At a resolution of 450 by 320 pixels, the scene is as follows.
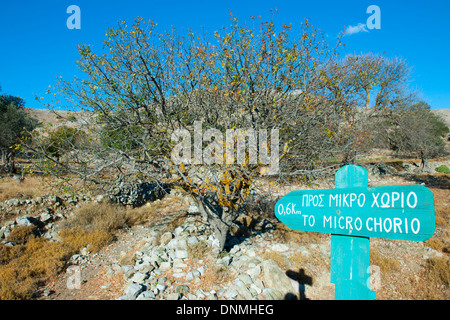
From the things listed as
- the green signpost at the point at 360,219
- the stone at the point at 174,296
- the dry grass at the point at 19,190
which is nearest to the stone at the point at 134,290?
the stone at the point at 174,296

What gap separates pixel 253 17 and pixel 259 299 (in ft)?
21.1

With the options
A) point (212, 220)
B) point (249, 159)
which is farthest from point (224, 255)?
point (249, 159)

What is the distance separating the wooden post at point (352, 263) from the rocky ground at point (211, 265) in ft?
10.6

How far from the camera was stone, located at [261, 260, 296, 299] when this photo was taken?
4.91m

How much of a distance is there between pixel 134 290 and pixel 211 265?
1848mm

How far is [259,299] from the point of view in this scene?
471 cm

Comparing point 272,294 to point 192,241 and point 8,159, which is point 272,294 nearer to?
point 192,241

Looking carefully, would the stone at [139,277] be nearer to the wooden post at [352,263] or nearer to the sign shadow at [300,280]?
the sign shadow at [300,280]

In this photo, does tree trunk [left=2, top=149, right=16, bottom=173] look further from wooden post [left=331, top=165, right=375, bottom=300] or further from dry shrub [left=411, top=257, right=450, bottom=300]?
dry shrub [left=411, top=257, right=450, bottom=300]

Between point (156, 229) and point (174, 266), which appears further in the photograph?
point (156, 229)

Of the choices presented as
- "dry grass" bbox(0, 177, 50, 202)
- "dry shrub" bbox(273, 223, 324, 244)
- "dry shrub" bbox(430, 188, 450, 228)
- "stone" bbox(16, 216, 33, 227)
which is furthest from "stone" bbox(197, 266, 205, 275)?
"dry shrub" bbox(430, 188, 450, 228)

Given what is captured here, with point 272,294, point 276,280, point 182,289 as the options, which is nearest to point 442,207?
point 276,280

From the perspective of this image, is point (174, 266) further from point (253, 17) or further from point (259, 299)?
point (253, 17)

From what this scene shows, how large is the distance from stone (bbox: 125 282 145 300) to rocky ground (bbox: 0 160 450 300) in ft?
0.07
